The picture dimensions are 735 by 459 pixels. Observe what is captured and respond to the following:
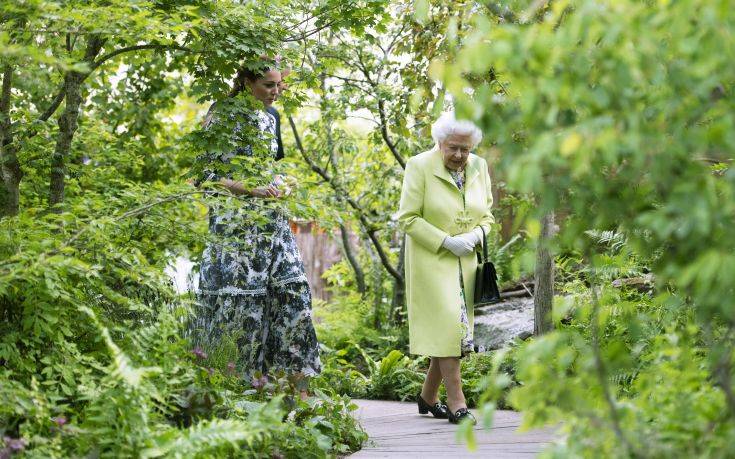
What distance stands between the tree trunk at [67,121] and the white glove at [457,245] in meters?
2.42

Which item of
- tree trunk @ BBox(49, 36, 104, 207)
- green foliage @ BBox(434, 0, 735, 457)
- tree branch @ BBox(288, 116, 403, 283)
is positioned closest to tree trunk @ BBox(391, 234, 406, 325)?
tree branch @ BBox(288, 116, 403, 283)

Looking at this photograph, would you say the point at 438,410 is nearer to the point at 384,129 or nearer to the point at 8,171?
the point at 8,171

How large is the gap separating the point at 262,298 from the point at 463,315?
4.39 ft

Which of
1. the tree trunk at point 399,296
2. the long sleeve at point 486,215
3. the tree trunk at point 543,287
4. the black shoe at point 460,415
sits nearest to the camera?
the black shoe at point 460,415

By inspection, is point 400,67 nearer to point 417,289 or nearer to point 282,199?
point 417,289

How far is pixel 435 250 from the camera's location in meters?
6.11

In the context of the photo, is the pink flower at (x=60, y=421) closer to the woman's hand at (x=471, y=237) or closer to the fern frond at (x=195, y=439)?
the fern frond at (x=195, y=439)

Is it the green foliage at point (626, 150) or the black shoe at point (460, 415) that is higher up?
the green foliage at point (626, 150)

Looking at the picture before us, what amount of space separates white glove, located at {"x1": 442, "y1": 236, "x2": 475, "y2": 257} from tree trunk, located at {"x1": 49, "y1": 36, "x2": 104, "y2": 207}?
2423 mm

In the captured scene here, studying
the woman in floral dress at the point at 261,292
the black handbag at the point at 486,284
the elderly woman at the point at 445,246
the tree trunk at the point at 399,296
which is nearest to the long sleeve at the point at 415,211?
the elderly woman at the point at 445,246

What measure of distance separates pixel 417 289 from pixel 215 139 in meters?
1.70

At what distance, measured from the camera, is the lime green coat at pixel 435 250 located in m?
6.07

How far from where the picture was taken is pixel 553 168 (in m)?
2.56

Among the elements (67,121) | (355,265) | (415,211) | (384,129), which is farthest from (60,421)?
(355,265)
